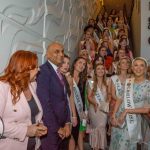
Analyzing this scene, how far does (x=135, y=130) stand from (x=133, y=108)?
0.84 ft

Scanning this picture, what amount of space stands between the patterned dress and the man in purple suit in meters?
0.76

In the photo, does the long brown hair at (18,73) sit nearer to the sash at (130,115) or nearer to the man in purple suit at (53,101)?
the man in purple suit at (53,101)

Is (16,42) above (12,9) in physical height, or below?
below

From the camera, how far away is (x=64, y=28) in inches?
217

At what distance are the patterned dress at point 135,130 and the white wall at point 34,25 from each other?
1.24 meters

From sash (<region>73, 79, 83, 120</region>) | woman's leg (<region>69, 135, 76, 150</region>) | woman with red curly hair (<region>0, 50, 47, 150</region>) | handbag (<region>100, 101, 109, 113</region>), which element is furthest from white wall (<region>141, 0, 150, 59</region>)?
woman with red curly hair (<region>0, 50, 47, 150</region>)

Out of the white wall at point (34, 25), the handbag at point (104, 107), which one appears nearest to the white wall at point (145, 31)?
the white wall at point (34, 25)

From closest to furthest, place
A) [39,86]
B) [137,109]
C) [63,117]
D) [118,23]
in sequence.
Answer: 1. [39,86]
2. [63,117]
3. [137,109]
4. [118,23]

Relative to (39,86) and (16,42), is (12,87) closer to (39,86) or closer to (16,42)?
(39,86)

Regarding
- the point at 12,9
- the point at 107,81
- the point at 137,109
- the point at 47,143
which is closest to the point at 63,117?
the point at 47,143

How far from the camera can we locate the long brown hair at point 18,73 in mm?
2229

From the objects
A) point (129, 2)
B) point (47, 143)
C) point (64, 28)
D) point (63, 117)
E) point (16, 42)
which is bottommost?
point (47, 143)

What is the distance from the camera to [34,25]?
3820mm

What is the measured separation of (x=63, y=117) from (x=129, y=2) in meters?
13.2
